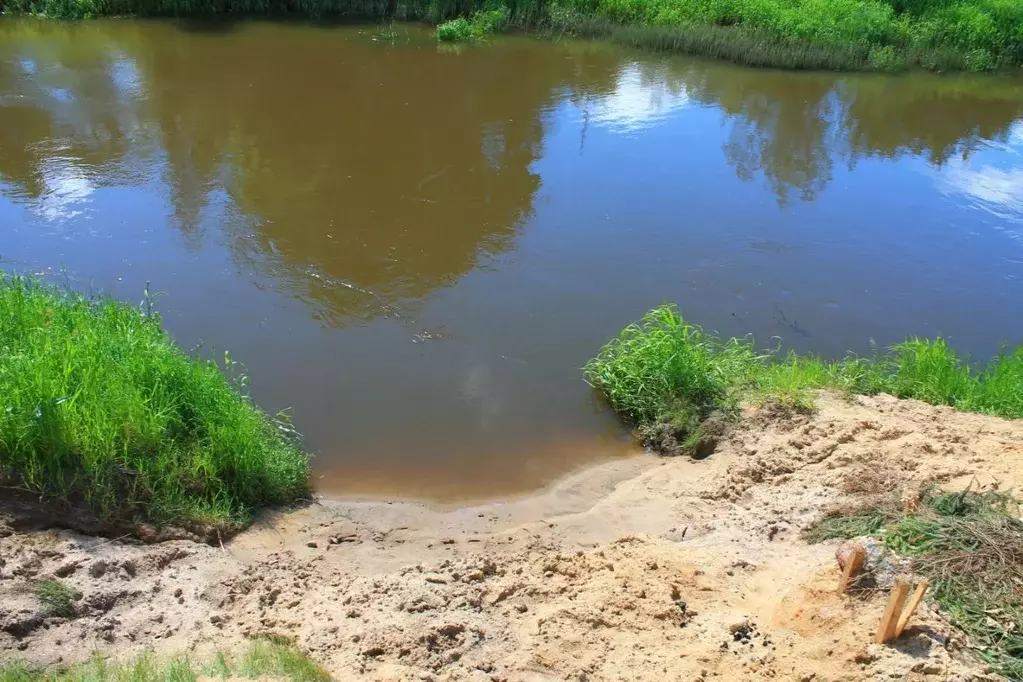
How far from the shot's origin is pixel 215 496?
15.8 ft

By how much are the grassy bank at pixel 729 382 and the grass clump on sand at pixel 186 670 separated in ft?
10.4

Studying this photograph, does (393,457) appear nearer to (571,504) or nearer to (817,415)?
(571,504)

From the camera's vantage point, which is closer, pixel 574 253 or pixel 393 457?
pixel 393 457

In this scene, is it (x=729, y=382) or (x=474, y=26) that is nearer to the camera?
(x=729, y=382)

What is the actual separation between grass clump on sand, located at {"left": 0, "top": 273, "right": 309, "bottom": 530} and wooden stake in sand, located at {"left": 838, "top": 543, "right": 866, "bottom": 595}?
318 cm

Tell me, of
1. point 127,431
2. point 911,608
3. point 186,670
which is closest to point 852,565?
point 911,608

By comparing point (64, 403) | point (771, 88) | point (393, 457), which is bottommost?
point (393, 457)

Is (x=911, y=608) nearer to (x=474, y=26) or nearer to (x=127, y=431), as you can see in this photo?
(x=127, y=431)

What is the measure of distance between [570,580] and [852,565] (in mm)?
1385

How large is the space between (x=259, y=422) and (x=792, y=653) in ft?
11.3

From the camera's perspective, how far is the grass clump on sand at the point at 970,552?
141 inches

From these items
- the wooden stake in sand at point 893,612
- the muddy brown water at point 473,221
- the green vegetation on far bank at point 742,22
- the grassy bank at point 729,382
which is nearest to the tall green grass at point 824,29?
the green vegetation on far bank at point 742,22

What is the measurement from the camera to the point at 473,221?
29.3 feet

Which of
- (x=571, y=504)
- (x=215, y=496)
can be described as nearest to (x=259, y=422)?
(x=215, y=496)
